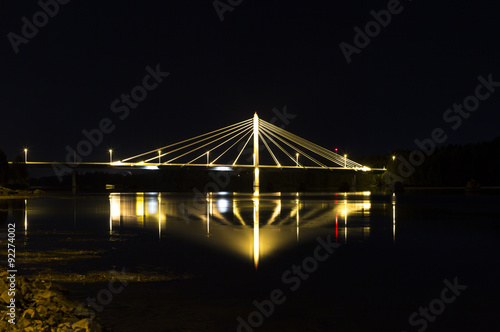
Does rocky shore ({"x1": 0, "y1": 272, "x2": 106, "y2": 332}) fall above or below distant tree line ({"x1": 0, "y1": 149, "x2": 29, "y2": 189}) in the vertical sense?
below

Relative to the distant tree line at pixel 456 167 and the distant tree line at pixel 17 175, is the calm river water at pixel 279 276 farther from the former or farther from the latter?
the distant tree line at pixel 456 167

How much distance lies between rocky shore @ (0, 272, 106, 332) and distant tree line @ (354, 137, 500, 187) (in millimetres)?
106387

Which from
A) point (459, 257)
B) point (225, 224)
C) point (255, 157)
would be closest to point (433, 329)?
point (459, 257)

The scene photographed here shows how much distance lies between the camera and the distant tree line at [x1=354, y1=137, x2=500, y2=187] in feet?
339

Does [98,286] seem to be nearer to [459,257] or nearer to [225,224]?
[459,257]

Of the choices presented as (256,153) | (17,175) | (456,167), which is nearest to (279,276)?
(256,153)

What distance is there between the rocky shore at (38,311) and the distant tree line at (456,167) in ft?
349

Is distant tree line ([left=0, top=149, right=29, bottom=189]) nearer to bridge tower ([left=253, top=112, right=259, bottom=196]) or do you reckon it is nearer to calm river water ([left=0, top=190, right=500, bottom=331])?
bridge tower ([left=253, top=112, right=259, bottom=196])

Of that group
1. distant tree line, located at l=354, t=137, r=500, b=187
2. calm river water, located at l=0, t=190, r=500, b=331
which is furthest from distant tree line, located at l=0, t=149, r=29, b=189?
distant tree line, located at l=354, t=137, r=500, b=187

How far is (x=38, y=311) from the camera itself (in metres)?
6.42

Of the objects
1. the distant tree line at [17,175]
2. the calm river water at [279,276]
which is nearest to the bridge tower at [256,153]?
the distant tree line at [17,175]

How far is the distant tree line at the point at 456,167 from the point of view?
10344 centimetres

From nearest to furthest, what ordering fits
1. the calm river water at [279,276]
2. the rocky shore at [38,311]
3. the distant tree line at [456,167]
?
the rocky shore at [38,311] < the calm river water at [279,276] < the distant tree line at [456,167]

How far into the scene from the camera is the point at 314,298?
27.2 feet
